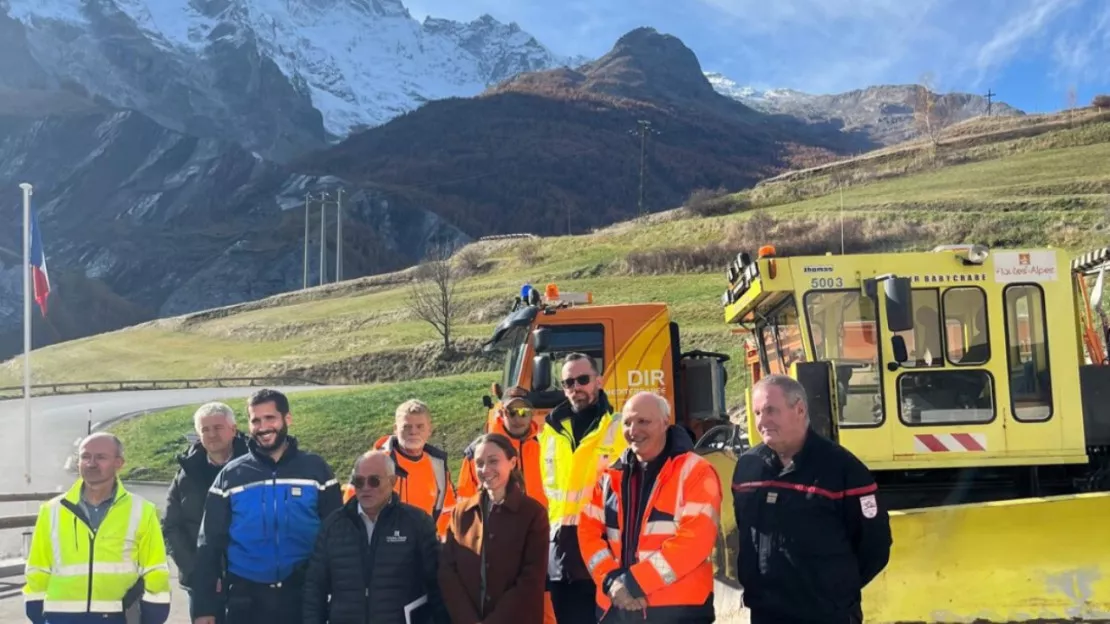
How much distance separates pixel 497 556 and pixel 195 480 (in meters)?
1.91

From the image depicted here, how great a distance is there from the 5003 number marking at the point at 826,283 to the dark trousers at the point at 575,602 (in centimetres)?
334

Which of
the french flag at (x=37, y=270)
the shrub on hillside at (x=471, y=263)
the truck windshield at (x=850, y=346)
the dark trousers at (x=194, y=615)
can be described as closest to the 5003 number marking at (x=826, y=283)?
the truck windshield at (x=850, y=346)

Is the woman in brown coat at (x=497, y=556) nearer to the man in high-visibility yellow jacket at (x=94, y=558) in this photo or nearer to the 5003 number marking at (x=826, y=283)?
the man in high-visibility yellow jacket at (x=94, y=558)

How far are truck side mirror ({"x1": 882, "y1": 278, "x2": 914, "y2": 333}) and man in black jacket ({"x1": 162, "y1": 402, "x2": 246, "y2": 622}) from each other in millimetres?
4445

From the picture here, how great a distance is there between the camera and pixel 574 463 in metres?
4.78

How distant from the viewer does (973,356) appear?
6.65 metres

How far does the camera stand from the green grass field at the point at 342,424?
2019 cm

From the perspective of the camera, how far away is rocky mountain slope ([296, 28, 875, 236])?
11944 centimetres

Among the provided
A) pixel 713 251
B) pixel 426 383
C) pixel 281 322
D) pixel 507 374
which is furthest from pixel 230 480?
pixel 281 322

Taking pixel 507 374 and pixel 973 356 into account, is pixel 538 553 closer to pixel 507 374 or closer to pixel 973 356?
pixel 973 356

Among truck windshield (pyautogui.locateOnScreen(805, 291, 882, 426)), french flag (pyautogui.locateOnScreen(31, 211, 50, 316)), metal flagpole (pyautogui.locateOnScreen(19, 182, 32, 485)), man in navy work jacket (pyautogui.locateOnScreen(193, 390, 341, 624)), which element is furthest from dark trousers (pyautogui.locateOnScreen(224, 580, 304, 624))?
french flag (pyautogui.locateOnScreen(31, 211, 50, 316))

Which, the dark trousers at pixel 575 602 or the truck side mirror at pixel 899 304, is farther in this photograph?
the truck side mirror at pixel 899 304

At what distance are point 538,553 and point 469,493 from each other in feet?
2.31

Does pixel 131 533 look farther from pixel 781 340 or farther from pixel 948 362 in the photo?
pixel 948 362
